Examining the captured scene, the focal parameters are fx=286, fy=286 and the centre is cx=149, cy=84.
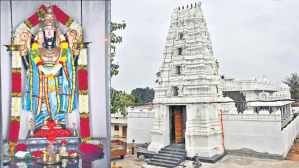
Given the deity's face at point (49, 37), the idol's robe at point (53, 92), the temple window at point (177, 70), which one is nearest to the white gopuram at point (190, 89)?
the temple window at point (177, 70)

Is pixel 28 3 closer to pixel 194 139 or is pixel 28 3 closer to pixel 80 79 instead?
pixel 80 79

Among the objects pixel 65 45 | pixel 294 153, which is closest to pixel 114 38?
pixel 65 45

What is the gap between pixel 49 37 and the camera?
30.9ft

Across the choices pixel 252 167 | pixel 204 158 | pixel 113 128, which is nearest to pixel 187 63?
pixel 204 158

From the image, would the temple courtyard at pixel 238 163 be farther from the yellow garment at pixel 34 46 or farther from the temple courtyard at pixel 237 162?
the yellow garment at pixel 34 46

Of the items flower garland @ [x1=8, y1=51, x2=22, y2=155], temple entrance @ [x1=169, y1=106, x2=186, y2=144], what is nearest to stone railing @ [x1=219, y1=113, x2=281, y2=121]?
temple entrance @ [x1=169, y1=106, x2=186, y2=144]

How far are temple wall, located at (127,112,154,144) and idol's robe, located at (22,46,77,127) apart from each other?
8.72 meters

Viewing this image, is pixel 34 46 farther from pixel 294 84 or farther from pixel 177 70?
pixel 294 84

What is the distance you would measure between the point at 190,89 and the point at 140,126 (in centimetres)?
491

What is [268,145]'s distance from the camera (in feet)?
46.9

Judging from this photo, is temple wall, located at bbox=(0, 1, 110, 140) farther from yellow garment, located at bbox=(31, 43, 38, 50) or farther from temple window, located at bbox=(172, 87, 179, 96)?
temple window, located at bbox=(172, 87, 179, 96)

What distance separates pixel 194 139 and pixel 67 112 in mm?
7152

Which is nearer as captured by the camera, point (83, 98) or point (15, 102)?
point (15, 102)

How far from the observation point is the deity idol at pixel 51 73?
934 cm
